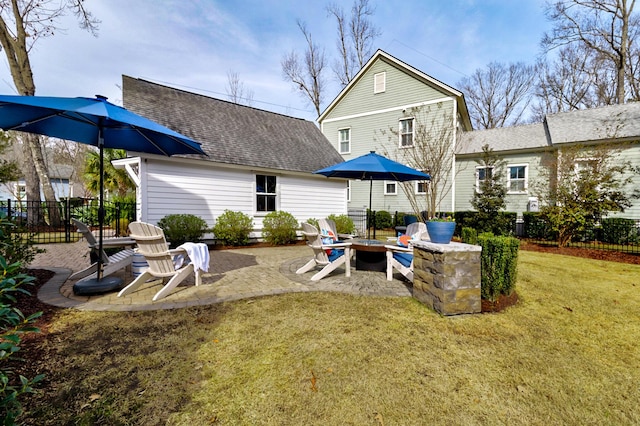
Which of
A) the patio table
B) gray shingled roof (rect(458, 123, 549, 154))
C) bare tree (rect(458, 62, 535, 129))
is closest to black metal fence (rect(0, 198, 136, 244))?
the patio table

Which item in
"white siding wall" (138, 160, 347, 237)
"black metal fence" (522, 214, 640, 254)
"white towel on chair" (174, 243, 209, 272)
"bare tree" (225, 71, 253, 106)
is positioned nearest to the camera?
"white towel on chair" (174, 243, 209, 272)

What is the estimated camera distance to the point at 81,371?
2422mm

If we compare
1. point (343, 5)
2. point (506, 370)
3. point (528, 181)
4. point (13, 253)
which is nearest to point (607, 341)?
point (506, 370)

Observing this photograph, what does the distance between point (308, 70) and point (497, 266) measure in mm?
27318

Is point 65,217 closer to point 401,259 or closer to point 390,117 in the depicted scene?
point 401,259

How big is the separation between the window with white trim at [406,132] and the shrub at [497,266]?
1291 centimetres

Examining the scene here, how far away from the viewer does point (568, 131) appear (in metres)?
13.5

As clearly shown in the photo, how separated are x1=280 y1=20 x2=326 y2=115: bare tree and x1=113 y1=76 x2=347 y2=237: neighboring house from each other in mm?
15083

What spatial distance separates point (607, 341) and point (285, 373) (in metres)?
3.47

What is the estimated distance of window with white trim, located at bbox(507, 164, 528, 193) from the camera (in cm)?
1426

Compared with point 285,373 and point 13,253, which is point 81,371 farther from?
point 13,253

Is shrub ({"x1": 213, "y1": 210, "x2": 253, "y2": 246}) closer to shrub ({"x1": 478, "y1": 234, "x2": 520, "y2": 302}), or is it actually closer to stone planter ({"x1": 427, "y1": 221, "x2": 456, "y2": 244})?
stone planter ({"x1": 427, "y1": 221, "x2": 456, "y2": 244})

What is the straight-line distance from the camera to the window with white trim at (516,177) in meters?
14.3

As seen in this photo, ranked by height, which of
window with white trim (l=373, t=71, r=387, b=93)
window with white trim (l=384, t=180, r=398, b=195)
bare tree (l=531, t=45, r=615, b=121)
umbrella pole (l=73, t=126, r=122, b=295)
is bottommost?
umbrella pole (l=73, t=126, r=122, b=295)
